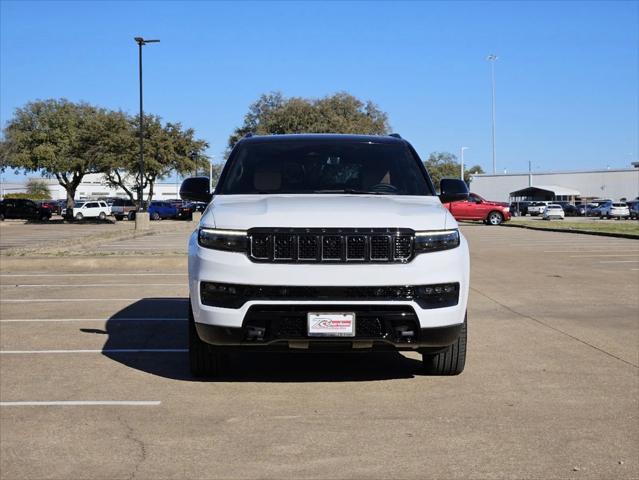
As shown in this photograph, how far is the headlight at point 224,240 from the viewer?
5891 mm

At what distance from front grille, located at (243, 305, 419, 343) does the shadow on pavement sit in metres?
0.64

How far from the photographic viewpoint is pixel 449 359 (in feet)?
21.8

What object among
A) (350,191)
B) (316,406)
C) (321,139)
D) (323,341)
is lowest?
(316,406)

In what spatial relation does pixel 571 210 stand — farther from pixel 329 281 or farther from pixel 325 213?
pixel 329 281

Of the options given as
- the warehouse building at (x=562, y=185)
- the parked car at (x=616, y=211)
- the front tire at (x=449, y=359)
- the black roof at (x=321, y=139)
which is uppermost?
the warehouse building at (x=562, y=185)

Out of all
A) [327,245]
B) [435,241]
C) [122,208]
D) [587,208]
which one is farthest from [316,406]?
[587,208]

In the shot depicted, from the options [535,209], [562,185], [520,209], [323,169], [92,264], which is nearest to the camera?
[323,169]

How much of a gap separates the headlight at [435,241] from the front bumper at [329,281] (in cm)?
4

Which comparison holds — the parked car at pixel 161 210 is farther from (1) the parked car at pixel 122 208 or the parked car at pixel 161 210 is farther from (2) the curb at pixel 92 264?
(2) the curb at pixel 92 264

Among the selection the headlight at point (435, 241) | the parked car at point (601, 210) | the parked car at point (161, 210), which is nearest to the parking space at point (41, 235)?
the parked car at point (161, 210)

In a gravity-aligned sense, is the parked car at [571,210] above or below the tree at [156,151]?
below

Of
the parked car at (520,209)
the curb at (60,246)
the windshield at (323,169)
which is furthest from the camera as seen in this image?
the parked car at (520,209)

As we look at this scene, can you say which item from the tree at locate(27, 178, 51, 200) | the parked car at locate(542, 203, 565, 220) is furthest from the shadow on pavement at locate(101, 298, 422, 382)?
the tree at locate(27, 178, 51, 200)

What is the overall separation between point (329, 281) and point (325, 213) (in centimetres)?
52
